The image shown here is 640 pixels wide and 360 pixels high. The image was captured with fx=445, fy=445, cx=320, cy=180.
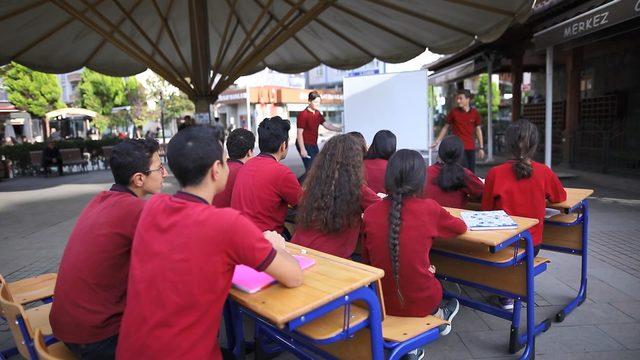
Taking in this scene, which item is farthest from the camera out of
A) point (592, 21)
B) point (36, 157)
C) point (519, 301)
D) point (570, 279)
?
point (36, 157)

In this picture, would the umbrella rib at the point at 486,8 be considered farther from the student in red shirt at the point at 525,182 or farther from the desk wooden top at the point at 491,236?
the desk wooden top at the point at 491,236

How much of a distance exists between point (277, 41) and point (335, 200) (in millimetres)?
3093

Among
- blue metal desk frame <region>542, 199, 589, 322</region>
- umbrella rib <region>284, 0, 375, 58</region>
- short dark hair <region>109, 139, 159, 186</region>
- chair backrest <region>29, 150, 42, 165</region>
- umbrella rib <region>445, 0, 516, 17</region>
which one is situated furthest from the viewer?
chair backrest <region>29, 150, 42, 165</region>

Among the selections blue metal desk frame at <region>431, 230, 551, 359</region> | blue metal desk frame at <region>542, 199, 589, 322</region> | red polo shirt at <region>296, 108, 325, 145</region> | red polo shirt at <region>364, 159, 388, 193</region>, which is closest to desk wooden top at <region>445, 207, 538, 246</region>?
blue metal desk frame at <region>431, 230, 551, 359</region>

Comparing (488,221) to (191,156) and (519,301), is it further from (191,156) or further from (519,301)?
(191,156)

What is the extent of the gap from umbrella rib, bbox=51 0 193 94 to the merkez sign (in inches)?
206

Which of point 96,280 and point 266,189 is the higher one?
point 266,189

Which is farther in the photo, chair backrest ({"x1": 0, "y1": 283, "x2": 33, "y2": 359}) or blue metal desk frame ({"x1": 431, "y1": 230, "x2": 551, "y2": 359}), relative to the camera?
blue metal desk frame ({"x1": 431, "y1": 230, "x2": 551, "y2": 359})

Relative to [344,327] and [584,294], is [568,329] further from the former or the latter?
[344,327]

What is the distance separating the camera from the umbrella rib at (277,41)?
4757 mm

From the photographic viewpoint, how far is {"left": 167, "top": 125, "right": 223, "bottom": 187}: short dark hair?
169 cm

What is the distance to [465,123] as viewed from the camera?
6.45 metres

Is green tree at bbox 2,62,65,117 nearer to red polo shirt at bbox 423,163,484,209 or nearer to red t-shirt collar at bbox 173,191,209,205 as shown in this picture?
red polo shirt at bbox 423,163,484,209

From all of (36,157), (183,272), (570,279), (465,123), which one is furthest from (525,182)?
(36,157)
